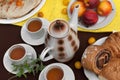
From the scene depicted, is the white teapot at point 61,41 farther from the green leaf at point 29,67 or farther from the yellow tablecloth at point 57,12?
the yellow tablecloth at point 57,12

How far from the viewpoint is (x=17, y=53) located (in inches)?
41.3

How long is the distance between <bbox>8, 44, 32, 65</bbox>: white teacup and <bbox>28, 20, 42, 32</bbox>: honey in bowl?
95mm

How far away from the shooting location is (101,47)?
979 millimetres

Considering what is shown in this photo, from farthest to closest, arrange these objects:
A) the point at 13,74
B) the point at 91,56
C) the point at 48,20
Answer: the point at 48,20 < the point at 13,74 < the point at 91,56

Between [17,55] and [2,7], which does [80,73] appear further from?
[2,7]

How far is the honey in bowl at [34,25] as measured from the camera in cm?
110

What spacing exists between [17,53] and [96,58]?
308 millimetres

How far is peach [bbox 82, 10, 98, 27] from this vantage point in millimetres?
1115

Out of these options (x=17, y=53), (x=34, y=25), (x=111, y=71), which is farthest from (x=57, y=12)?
(x=111, y=71)

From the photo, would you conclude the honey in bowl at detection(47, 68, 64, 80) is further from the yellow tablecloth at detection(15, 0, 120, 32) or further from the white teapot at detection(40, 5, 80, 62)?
the yellow tablecloth at detection(15, 0, 120, 32)

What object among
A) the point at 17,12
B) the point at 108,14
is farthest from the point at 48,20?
the point at 108,14

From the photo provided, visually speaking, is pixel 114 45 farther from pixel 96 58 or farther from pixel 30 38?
pixel 30 38

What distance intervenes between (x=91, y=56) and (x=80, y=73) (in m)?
0.11

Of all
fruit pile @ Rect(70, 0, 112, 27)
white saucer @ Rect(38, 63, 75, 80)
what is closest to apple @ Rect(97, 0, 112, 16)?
fruit pile @ Rect(70, 0, 112, 27)
